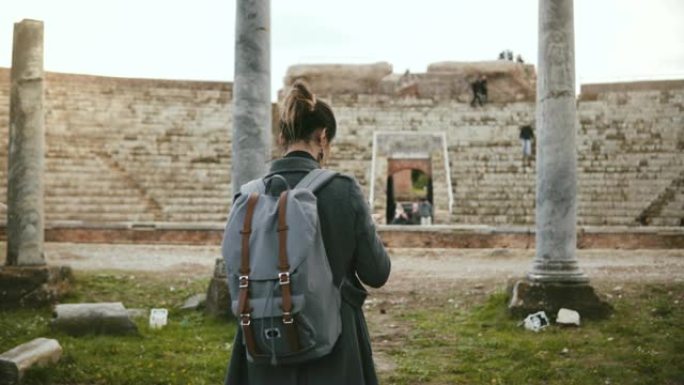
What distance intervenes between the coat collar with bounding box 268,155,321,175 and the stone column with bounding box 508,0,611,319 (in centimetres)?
575

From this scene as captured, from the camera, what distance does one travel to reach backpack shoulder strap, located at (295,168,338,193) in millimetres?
2549

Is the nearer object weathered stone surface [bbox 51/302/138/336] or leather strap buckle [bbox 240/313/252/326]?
leather strap buckle [bbox 240/313/252/326]

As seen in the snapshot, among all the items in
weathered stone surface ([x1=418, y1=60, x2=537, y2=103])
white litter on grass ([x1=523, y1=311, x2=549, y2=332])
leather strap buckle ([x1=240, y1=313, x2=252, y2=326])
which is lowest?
white litter on grass ([x1=523, y1=311, x2=549, y2=332])

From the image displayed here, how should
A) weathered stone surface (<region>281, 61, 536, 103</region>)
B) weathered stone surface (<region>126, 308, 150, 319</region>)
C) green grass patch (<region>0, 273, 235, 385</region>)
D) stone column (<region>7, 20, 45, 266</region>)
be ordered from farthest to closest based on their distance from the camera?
weathered stone surface (<region>281, 61, 536, 103</region>), stone column (<region>7, 20, 45, 266</region>), weathered stone surface (<region>126, 308, 150, 319</region>), green grass patch (<region>0, 273, 235, 385</region>)

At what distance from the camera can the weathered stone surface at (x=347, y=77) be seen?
89.1 ft

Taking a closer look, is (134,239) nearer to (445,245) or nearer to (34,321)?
(445,245)

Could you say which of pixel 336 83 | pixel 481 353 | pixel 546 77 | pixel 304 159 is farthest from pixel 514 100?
pixel 304 159

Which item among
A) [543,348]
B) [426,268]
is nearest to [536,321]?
[543,348]

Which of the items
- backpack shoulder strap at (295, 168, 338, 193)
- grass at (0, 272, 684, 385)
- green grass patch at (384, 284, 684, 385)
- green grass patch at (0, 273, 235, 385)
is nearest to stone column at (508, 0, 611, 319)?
green grass patch at (384, 284, 684, 385)

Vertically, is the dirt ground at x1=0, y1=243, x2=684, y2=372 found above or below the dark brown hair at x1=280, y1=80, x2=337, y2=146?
below

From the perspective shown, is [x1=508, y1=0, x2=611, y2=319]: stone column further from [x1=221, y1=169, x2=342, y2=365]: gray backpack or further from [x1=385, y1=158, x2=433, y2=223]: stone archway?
[x1=385, y1=158, x2=433, y2=223]: stone archway

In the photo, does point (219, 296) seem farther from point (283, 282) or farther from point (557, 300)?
point (283, 282)

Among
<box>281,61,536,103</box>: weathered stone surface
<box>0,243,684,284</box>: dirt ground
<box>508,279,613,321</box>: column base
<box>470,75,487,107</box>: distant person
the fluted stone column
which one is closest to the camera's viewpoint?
<box>508,279,613,321</box>: column base

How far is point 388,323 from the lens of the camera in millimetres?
7969
